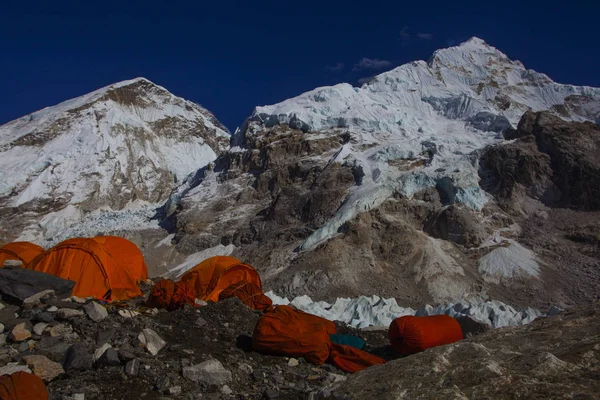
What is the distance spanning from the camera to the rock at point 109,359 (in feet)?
18.8

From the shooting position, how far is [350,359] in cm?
770

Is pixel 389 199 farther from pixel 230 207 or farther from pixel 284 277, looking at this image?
pixel 230 207

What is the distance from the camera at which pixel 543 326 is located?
12.5ft

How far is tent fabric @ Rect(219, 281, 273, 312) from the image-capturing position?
38.5 ft

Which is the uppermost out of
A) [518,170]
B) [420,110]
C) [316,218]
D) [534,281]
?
[420,110]

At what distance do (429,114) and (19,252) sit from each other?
186ft

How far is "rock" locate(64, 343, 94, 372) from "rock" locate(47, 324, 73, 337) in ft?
2.14

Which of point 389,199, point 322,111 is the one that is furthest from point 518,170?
point 322,111

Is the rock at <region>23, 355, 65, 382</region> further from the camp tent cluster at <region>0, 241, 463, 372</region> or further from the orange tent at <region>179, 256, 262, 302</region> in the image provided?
the orange tent at <region>179, 256, 262, 302</region>

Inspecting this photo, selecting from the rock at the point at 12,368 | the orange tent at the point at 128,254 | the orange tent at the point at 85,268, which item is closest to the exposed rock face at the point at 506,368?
the rock at the point at 12,368

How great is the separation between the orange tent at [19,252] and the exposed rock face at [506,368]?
12.4 meters

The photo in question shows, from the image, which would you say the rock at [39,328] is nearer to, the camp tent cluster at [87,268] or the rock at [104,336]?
the rock at [104,336]

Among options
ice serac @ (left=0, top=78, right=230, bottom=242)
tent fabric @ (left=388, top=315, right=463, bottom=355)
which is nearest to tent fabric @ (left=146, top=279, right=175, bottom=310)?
tent fabric @ (left=388, top=315, right=463, bottom=355)

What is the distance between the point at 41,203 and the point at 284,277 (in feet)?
173
